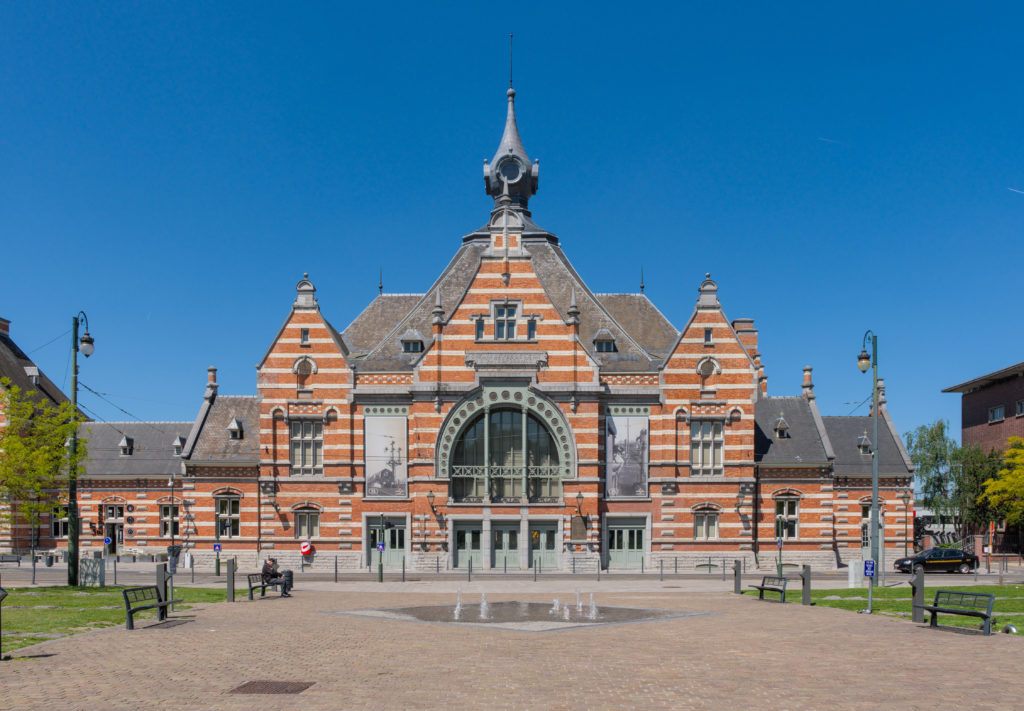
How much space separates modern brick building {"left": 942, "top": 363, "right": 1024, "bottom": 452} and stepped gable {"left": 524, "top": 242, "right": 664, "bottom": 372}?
30789 millimetres

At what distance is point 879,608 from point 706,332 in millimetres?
24938

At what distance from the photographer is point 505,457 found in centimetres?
5069

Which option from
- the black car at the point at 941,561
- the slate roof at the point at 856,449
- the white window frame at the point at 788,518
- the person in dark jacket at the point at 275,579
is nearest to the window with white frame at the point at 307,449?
the person in dark jacket at the point at 275,579

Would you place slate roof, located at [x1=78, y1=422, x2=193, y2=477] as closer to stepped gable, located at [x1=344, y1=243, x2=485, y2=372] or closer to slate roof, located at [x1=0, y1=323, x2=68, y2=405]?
slate roof, located at [x1=0, y1=323, x2=68, y2=405]

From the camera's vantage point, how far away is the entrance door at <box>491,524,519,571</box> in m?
50.2

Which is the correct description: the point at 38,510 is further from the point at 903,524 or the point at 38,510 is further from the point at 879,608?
the point at 903,524

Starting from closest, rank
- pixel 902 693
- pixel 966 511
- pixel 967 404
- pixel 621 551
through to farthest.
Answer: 1. pixel 902 693
2. pixel 621 551
3. pixel 966 511
4. pixel 967 404

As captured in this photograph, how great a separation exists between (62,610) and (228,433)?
2894 cm

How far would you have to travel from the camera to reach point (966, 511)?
70312 mm

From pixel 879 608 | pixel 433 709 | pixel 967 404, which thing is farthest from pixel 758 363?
pixel 433 709

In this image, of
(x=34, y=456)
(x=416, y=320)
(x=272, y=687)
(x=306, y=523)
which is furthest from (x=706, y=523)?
(x=272, y=687)

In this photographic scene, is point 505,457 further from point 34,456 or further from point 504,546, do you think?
point 34,456

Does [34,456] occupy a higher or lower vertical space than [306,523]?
higher

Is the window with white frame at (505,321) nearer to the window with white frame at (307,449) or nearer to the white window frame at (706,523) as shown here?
the window with white frame at (307,449)
